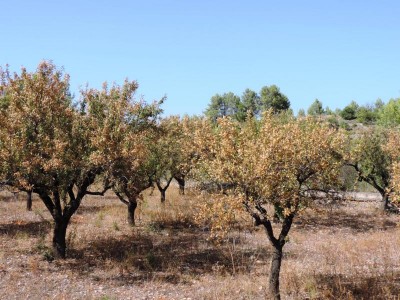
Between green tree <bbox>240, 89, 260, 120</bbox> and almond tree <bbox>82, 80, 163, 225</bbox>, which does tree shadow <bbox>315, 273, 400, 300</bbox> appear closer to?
almond tree <bbox>82, 80, 163, 225</bbox>

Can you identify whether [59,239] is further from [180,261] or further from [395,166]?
[395,166]

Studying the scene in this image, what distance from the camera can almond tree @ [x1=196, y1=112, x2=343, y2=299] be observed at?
1498 centimetres

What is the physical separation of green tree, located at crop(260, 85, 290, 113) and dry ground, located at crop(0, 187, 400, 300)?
368 feet

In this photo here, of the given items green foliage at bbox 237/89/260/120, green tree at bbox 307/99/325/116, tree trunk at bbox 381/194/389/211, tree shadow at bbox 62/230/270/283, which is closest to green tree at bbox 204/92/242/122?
green foliage at bbox 237/89/260/120

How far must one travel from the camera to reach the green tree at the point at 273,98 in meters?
146

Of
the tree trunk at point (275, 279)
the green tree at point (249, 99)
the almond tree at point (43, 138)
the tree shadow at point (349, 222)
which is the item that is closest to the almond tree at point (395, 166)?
the tree shadow at point (349, 222)

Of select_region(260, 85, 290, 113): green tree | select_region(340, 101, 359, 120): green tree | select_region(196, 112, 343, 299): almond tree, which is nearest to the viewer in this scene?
select_region(196, 112, 343, 299): almond tree

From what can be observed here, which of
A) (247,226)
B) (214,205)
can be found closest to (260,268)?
(214,205)

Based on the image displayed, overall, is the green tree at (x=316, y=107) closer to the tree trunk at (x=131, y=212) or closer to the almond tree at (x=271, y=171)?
the tree trunk at (x=131, y=212)

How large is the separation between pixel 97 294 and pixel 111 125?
28.6 feet

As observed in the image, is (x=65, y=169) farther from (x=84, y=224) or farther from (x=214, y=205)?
(x=84, y=224)

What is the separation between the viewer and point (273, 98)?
480 feet

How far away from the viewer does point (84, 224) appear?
31828 mm

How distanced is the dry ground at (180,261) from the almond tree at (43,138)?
451 centimetres
